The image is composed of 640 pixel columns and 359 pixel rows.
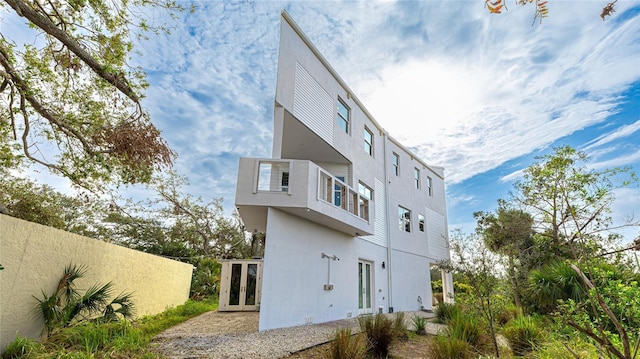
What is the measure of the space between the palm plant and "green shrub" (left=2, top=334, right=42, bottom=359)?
2.10 feet

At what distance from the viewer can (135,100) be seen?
7.90 metres

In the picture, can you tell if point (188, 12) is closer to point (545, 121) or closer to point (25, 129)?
point (25, 129)

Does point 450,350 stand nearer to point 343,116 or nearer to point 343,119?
point 343,119

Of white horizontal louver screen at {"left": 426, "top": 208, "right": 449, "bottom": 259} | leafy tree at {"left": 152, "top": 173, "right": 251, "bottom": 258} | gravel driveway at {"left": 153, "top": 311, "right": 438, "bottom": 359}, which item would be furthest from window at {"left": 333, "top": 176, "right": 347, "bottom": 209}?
leafy tree at {"left": 152, "top": 173, "right": 251, "bottom": 258}

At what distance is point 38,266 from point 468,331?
8491 millimetres

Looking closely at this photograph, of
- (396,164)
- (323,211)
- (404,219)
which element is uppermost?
(396,164)

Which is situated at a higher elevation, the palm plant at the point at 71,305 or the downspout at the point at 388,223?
the downspout at the point at 388,223

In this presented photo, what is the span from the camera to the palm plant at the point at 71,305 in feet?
19.2

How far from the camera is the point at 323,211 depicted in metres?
9.83

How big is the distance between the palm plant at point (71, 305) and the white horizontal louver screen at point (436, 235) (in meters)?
16.4

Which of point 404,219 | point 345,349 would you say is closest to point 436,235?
point 404,219

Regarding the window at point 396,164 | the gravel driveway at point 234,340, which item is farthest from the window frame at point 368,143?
the gravel driveway at point 234,340

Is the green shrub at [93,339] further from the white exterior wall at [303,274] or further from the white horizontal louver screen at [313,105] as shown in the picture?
the white horizontal louver screen at [313,105]

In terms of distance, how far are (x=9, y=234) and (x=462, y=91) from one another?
34.3ft
